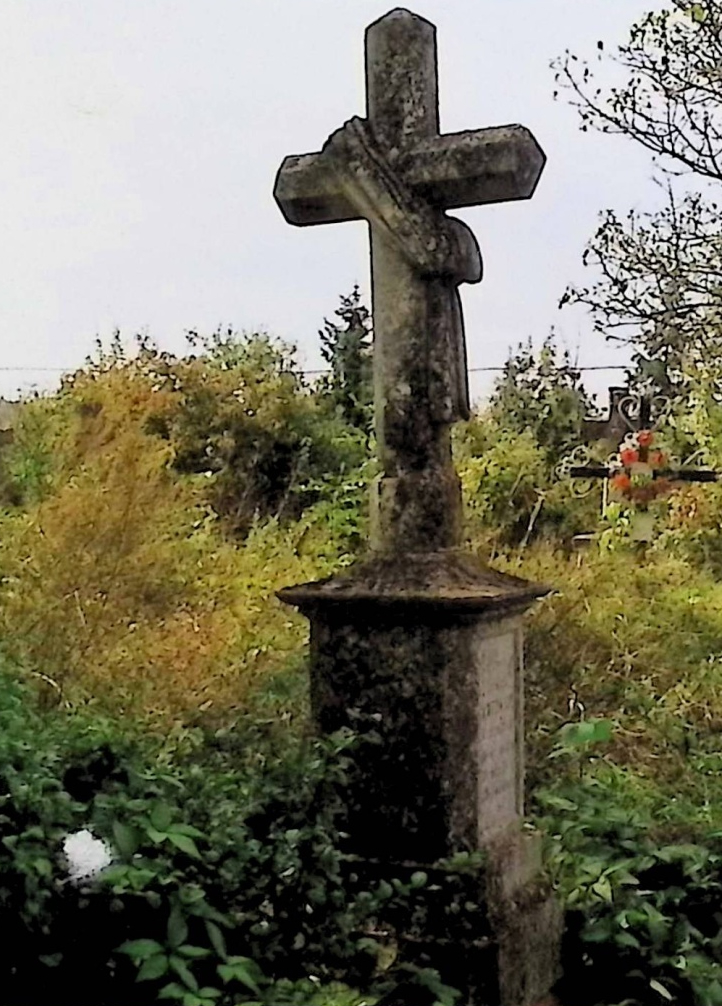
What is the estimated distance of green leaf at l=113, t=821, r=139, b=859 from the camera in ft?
8.11

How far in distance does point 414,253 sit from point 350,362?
172 inches

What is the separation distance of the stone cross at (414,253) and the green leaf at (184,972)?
1299 millimetres

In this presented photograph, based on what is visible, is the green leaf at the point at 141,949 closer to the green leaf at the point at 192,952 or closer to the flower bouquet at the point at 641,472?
the green leaf at the point at 192,952

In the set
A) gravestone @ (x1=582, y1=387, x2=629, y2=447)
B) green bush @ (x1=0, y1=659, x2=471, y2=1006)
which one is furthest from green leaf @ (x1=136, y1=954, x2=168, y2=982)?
gravestone @ (x1=582, y1=387, x2=629, y2=447)

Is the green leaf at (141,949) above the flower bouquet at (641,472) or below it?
below

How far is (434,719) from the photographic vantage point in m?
3.25

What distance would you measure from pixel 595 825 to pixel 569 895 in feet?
0.95

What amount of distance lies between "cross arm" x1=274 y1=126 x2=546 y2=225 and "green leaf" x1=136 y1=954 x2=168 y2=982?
2010 mm

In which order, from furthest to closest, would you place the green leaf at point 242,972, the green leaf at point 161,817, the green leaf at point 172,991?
1. the green leaf at point 161,817
2. the green leaf at point 242,972
3. the green leaf at point 172,991

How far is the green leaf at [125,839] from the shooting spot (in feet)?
8.11

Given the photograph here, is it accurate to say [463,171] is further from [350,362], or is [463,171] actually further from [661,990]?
[350,362]

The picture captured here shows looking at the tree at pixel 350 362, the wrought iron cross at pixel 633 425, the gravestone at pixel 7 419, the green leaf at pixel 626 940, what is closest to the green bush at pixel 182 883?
the green leaf at pixel 626 940

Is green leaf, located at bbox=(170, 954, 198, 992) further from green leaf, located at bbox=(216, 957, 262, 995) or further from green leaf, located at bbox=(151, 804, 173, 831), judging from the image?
green leaf, located at bbox=(151, 804, 173, 831)

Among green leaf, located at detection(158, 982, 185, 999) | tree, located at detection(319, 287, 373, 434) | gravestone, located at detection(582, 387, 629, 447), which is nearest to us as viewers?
green leaf, located at detection(158, 982, 185, 999)
